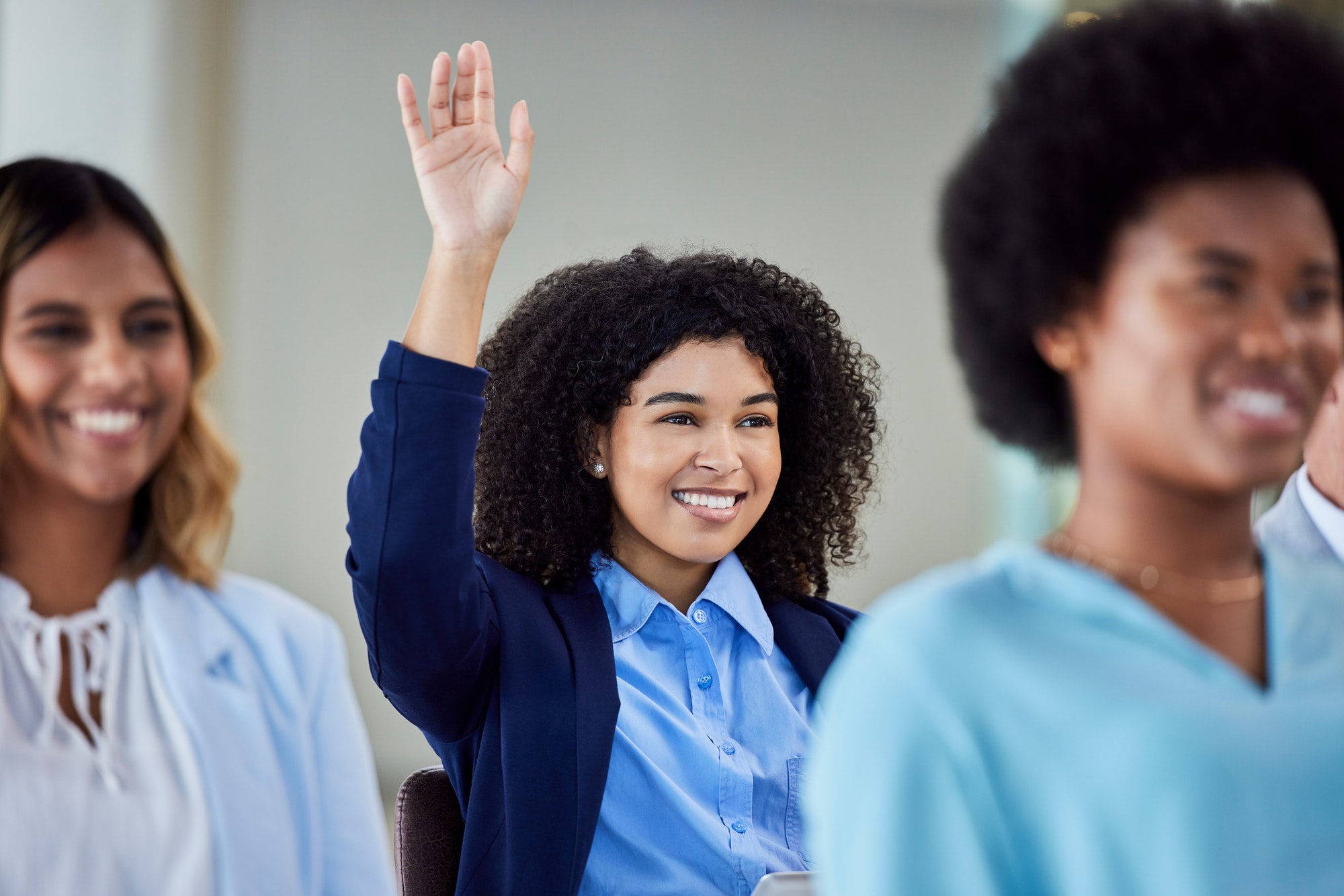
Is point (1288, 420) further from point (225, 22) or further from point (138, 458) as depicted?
point (225, 22)

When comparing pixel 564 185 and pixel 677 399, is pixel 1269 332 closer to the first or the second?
pixel 677 399

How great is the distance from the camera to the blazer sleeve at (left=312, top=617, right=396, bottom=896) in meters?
1.34

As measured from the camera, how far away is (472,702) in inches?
67.9

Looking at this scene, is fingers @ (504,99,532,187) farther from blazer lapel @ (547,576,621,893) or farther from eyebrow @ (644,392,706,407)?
blazer lapel @ (547,576,621,893)

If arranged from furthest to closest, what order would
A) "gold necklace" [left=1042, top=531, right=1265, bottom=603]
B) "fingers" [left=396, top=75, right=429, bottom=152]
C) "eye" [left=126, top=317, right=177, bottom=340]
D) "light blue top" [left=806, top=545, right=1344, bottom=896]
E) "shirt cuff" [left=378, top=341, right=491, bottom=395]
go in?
"fingers" [left=396, top=75, right=429, bottom=152] < "shirt cuff" [left=378, top=341, right=491, bottom=395] < "eye" [left=126, top=317, right=177, bottom=340] < "gold necklace" [left=1042, top=531, right=1265, bottom=603] < "light blue top" [left=806, top=545, right=1344, bottom=896]

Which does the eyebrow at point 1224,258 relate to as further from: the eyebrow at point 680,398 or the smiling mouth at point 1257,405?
the eyebrow at point 680,398

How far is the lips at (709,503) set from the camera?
188 centimetres

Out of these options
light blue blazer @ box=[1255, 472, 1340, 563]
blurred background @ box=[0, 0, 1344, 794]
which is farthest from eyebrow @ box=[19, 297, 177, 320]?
blurred background @ box=[0, 0, 1344, 794]

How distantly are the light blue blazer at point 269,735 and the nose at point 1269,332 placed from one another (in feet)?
3.17

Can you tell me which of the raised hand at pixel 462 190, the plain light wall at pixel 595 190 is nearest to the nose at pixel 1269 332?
the raised hand at pixel 462 190

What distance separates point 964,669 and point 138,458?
2.82 ft

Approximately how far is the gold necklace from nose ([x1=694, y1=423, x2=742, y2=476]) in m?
0.92

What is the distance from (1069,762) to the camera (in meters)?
0.81

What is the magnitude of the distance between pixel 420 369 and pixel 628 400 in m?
0.53
